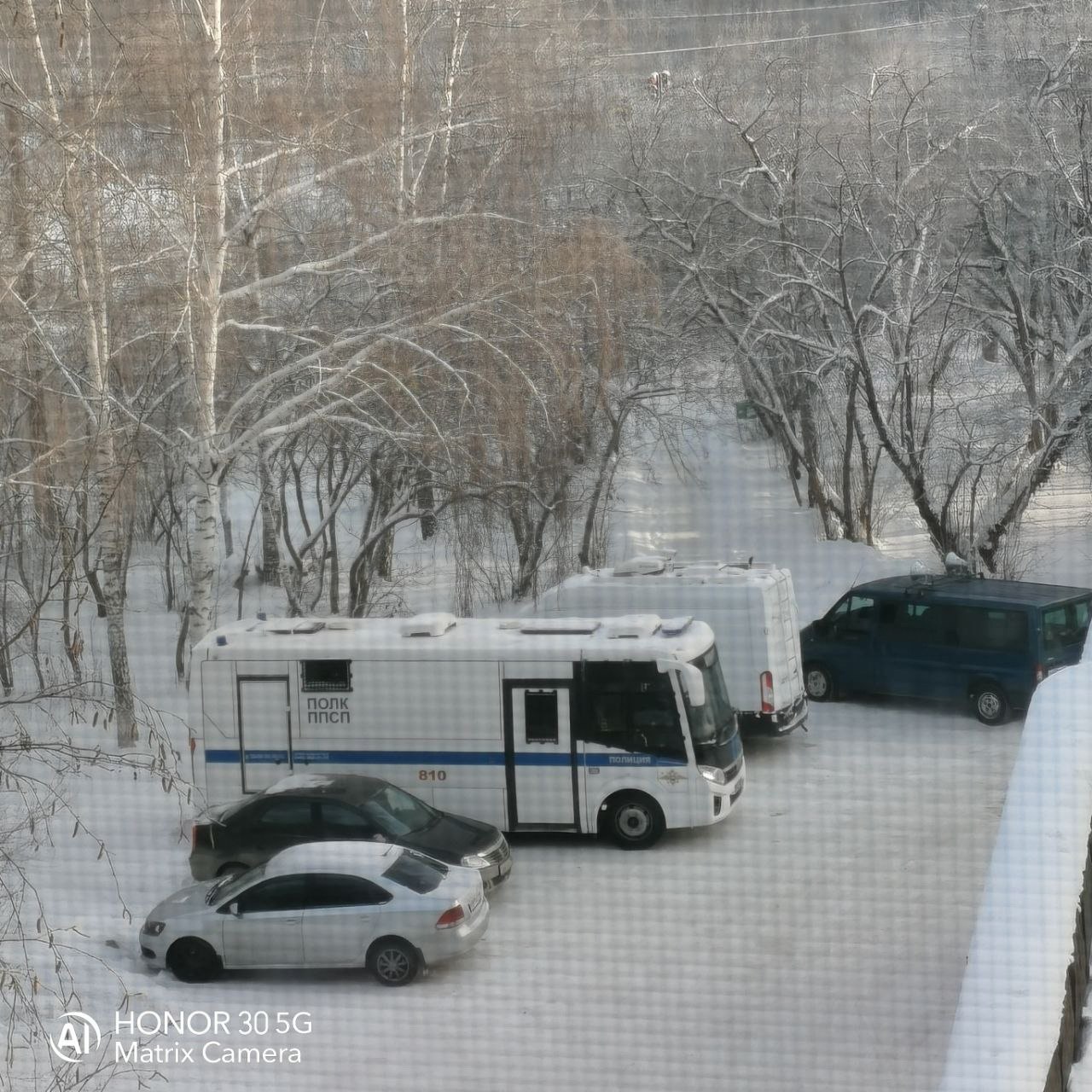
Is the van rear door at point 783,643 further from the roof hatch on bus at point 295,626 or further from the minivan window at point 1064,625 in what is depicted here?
the roof hatch on bus at point 295,626

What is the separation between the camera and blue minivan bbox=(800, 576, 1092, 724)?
8031 millimetres

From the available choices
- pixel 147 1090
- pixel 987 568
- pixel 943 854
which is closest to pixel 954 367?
pixel 987 568

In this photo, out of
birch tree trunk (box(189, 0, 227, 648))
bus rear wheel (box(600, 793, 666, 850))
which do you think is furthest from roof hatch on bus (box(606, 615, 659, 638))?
→ birch tree trunk (box(189, 0, 227, 648))

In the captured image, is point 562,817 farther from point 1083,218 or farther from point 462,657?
point 1083,218

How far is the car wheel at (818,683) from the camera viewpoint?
8945 mm

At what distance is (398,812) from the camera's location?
227 inches

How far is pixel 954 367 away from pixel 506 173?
7.18 meters

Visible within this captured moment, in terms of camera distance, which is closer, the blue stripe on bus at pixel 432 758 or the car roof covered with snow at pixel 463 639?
the blue stripe on bus at pixel 432 758

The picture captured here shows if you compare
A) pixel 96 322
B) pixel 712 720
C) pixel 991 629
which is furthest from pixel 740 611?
pixel 96 322

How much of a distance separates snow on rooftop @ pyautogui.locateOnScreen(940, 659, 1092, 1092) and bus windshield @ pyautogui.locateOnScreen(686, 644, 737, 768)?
186 inches

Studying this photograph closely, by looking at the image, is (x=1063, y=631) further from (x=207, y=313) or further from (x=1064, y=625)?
(x=207, y=313)

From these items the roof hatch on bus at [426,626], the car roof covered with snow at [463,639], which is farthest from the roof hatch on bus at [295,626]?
the roof hatch on bus at [426,626]

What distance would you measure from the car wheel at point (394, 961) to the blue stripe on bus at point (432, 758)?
1592 millimetres

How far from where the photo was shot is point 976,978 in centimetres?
104
